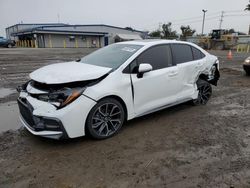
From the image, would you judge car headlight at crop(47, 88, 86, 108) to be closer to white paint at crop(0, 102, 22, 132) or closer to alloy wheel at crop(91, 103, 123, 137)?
alloy wheel at crop(91, 103, 123, 137)

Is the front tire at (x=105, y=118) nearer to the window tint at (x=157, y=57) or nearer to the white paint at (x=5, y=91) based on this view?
the window tint at (x=157, y=57)

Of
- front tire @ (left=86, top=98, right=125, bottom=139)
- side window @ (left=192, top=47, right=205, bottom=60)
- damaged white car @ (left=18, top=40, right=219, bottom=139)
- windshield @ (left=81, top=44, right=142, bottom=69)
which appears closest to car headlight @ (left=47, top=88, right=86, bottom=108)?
damaged white car @ (left=18, top=40, right=219, bottom=139)

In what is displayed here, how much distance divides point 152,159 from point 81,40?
161ft

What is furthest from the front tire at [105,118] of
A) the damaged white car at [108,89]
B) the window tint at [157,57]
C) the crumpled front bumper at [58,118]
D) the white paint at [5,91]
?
the white paint at [5,91]

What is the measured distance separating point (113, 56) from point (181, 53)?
162cm

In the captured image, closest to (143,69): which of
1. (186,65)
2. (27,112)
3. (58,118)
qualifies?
(186,65)

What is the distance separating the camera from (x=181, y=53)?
5070 mm

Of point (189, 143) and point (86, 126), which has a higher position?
point (86, 126)

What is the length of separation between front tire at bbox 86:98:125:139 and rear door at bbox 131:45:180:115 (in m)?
0.40

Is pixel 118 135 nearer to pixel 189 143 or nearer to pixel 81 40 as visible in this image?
pixel 189 143

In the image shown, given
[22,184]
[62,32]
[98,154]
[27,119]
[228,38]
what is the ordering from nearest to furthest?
[22,184] → [98,154] → [27,119] → [228,38] → [62,32]

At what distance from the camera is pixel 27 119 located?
11.9 ft

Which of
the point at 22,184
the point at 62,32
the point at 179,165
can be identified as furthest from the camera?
the point at 62,32

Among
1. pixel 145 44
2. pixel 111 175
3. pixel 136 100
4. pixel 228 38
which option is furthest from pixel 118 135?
pixel 228 38
